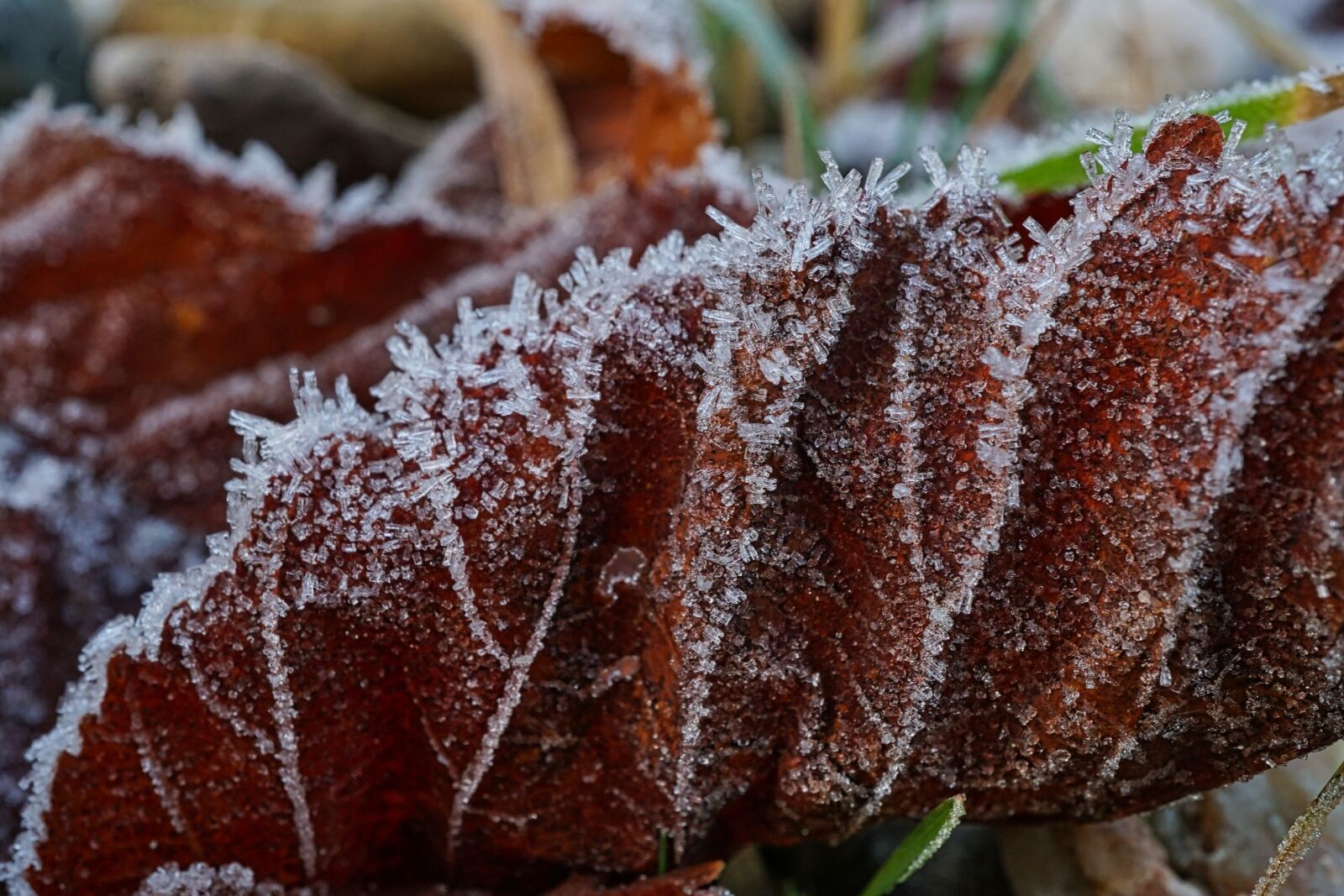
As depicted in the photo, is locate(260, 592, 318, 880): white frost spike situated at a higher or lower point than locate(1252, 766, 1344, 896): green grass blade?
higher

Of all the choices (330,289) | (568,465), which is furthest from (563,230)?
(568,465)

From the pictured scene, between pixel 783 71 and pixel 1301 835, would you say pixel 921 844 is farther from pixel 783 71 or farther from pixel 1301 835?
pixel 783 71

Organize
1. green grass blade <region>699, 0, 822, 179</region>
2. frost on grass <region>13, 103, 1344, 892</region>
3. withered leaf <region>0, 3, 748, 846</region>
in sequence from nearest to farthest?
frost on grass <region>13, 103, 1344, 892</region> < withered leaf <region>0, 3, 748, 846</region> < green grass blade <region>699, 0, 822, 179</region>

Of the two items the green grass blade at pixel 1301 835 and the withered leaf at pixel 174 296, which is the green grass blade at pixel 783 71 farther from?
the green grass blade at pixel 1301 835

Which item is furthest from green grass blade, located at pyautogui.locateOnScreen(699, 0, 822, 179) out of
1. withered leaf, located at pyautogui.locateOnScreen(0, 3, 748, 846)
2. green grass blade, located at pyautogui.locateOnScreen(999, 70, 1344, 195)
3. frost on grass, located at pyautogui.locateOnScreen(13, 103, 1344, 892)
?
frost on grass, located at pyautogui.locateOnScreen(13, 103, 1344, 892)

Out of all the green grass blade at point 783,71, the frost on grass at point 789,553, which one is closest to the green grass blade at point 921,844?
the frost on grass at point 789,553

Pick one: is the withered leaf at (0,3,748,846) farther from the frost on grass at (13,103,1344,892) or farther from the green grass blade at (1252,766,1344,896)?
the green grass blade at (1252,766,1344,896)

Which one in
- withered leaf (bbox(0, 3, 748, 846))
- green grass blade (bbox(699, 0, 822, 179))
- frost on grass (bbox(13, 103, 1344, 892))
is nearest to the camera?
frost on grass (bbox(13, 103, 1344, 892))
